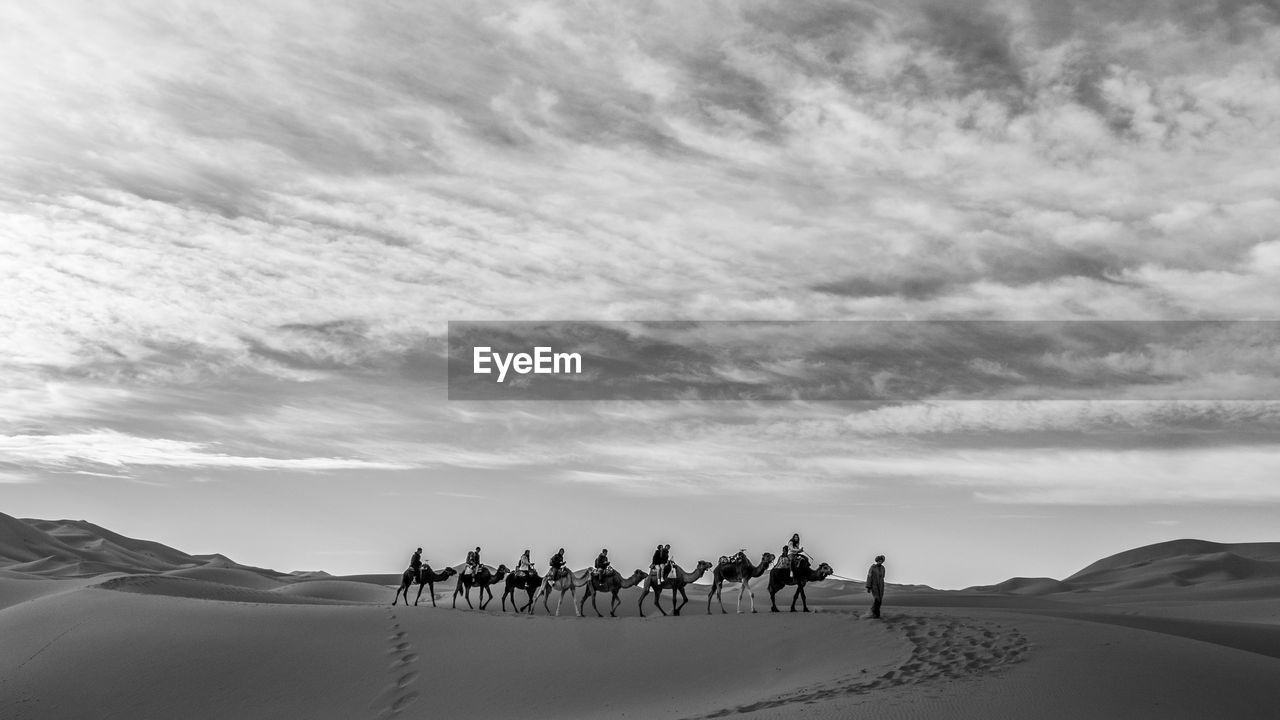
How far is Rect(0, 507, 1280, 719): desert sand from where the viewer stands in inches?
582

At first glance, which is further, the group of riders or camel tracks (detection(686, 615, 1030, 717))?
the group of riders

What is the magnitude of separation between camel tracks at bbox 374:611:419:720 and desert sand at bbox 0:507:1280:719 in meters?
0.06

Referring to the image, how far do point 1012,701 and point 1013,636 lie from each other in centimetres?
507

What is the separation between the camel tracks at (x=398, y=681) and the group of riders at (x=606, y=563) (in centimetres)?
513

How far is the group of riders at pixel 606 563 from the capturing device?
2397 cm

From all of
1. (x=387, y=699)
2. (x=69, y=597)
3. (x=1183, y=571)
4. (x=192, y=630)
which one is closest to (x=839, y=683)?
(x=387, y=699)

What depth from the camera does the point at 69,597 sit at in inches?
1120

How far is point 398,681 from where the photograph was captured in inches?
795

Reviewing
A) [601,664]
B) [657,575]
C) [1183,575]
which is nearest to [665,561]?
[657,575]

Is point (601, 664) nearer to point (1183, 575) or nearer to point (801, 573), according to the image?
point (801, 573)

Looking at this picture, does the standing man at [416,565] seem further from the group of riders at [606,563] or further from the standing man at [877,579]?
the standing man at [877,579]

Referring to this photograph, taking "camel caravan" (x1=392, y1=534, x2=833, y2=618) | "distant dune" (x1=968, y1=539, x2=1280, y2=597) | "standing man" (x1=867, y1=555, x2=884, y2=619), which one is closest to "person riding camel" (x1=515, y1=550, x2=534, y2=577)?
"camel caravan" (x1=392, y1=534, x2=833, y2=618)

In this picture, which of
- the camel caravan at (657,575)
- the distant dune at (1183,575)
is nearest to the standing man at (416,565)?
the camel caravan at (657,575)

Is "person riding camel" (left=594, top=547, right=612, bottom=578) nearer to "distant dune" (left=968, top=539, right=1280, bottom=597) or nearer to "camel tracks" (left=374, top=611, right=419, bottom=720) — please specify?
"camel tracks" (left=374, top=611, right=419, bottom=720)
